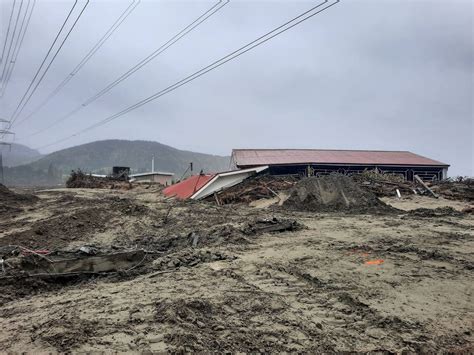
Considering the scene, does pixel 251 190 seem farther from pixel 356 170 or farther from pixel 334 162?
pixel 356 170

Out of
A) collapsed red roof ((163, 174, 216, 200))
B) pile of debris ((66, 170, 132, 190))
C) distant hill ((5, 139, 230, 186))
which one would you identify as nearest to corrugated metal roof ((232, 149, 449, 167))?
collapsed red roof ((163, 174, 216, 200))

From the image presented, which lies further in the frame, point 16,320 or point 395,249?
point 395,249

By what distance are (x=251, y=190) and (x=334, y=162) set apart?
1233 centimetres

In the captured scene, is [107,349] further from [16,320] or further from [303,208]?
[303,208]

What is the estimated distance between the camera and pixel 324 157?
92.4 feet

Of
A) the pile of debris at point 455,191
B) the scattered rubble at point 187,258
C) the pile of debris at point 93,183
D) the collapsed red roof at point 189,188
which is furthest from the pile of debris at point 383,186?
the pile of debris at point 93,183

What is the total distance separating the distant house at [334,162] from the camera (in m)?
26.0

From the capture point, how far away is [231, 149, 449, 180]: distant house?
1023 inches

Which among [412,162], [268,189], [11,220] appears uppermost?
[412,162]

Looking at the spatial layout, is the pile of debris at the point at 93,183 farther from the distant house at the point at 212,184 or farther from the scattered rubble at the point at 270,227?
the scattered rubble at the point at 270,227

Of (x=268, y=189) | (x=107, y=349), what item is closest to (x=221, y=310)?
(x=107, y=349)

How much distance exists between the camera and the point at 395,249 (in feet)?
21.3

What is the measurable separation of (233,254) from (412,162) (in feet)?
86.4

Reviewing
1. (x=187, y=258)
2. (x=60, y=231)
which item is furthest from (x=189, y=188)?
(x=187, y=258)
